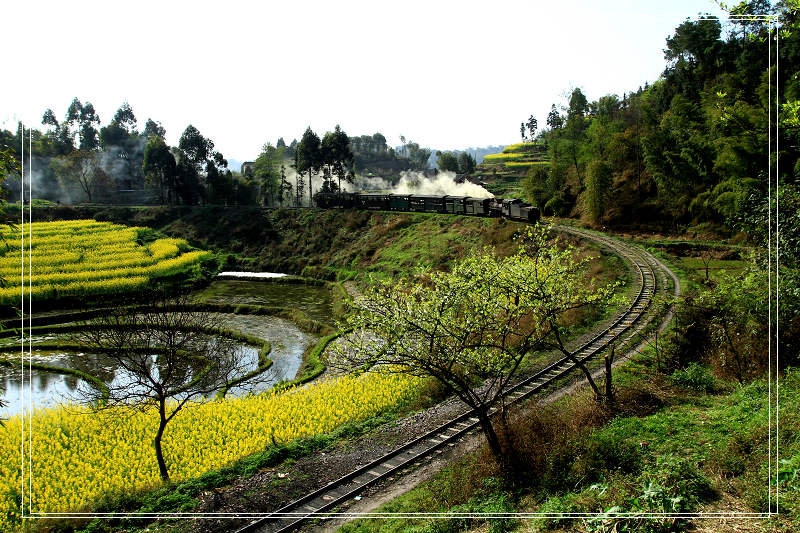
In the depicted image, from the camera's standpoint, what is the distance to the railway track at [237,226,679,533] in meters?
11.7

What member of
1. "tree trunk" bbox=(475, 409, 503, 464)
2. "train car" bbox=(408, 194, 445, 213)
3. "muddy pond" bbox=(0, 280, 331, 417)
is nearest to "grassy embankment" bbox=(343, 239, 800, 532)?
"tree trunk" bbox=(475, 409, 503, 464)

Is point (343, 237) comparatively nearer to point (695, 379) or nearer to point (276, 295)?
point (276, 295)

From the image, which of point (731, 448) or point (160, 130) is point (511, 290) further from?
point (160, 130)

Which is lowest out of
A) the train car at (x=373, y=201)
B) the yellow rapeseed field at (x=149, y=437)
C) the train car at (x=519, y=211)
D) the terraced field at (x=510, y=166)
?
the yellow rapeseed field at (x=149, y=437)

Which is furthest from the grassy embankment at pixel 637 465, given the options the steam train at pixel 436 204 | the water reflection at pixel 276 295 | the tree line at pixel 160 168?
the tree line at pixel 160 168

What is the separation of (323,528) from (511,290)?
6967 millimetres

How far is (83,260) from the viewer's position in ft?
149

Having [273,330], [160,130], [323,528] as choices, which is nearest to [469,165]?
[160,130]

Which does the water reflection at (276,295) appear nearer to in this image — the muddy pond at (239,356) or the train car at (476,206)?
the muddy pond at (239,356)

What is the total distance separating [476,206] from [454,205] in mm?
3684

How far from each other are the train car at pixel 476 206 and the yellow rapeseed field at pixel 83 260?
92.4 feet

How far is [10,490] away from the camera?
47.4 feet

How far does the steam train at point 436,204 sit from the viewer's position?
43.9 metres

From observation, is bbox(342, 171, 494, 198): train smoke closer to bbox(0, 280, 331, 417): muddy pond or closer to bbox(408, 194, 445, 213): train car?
bbox(408, 194, 445, 213): train car
